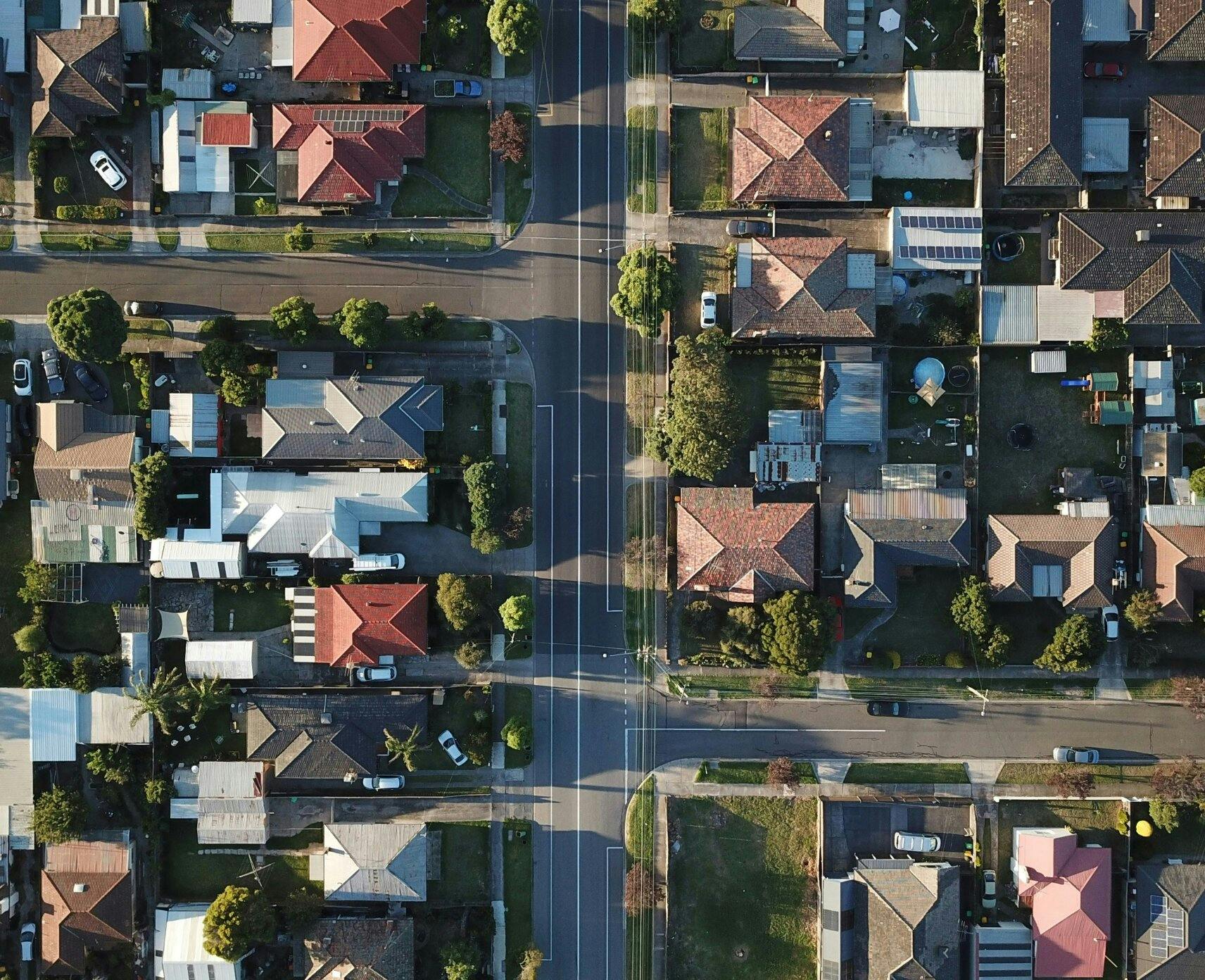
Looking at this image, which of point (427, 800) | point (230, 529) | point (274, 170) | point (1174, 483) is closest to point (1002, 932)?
point (1174, 483)

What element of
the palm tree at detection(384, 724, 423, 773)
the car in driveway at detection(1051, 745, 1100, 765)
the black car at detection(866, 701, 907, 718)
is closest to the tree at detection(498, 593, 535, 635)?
the palm tree at detection(384, 724, 423, 773)

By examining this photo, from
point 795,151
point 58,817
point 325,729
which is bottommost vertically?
point 58,817

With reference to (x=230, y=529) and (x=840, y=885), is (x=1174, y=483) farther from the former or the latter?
(x=230, y=529)

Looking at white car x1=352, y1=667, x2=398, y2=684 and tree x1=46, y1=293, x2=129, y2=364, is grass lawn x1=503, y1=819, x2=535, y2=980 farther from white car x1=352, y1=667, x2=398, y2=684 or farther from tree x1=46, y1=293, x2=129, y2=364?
tree x1=46, y1=293, x2=129, y2=364

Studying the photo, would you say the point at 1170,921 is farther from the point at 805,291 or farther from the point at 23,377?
the point at 23,377

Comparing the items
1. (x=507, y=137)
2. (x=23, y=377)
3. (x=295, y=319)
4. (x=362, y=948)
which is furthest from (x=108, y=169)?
(x=362, y=948)
